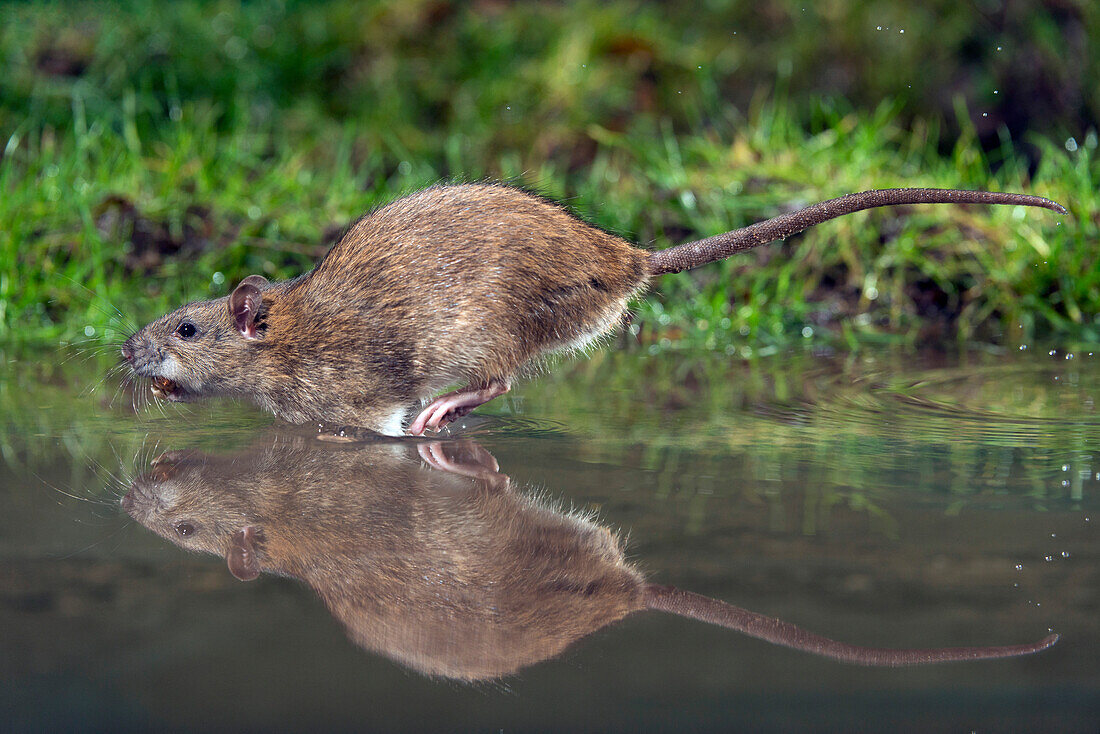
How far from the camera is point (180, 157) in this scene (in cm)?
627

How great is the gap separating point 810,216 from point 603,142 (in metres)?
3.57

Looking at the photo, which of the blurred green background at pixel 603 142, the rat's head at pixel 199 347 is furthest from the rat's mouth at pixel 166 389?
the blurred green background at pixel 603 142

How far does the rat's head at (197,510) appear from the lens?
8.21 feet

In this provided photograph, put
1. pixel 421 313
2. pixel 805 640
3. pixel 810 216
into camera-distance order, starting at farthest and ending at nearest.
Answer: pixel 421 313
pixel 810 216
pixel 805 640

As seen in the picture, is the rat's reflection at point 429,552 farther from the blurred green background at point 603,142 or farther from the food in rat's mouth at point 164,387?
the blurred green background at point 603,142

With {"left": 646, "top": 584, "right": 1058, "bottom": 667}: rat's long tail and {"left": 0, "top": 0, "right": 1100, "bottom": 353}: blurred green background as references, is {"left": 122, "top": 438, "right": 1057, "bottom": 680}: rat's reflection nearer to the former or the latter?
{"left": 646, "top": 584, "right": 1058, "bottom": 667}: rat's long tail

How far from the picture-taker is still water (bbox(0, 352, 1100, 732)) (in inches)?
72.1

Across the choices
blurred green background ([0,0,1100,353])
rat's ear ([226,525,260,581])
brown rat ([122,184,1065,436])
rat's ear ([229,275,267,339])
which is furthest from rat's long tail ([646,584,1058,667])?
blurred green background ([0,0,1100,353])

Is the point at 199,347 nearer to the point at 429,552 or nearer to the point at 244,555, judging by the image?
the point at 244,555

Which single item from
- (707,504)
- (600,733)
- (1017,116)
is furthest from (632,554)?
(1017,116)

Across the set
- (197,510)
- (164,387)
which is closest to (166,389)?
(164,387)

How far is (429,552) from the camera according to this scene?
2480 millimetres

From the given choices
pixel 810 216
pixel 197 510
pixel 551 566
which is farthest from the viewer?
pixel 810 216

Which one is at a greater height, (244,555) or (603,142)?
(603,142)
